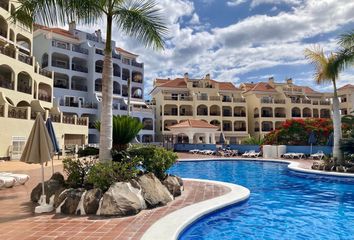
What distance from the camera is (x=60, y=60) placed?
150ft

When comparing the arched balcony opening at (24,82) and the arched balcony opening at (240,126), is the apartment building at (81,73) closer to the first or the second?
the arched balcony opening at (24,82)

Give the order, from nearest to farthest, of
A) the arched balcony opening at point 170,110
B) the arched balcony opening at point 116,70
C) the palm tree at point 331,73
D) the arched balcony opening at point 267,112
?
1. the palm tree at point 331,73
2. the arched balcony opening at point 116,70
3. the arched balcony opening at point 170,110
4. the arched balcony opening at point 267,112

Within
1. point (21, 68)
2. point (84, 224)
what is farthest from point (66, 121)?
point (84, 224)

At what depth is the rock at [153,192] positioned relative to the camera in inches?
337

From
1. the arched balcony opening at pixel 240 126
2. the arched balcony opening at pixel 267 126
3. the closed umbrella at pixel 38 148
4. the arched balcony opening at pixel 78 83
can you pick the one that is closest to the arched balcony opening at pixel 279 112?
the arched balcony opening at pixel 267 126

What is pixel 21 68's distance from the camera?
28062mm

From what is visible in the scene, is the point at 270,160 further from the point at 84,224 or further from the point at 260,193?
the point at 84,224

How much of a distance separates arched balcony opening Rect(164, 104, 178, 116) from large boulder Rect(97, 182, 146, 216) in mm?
46536

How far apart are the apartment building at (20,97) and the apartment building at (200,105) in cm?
2106

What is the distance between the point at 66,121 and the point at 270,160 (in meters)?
20.6

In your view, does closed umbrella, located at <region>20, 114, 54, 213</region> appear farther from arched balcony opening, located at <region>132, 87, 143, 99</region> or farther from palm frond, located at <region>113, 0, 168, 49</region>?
arched balcony opening, located at <region>132, 87, 143, 99</region>

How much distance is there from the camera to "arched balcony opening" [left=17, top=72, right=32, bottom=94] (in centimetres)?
2916

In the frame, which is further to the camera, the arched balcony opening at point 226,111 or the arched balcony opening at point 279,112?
the arched balcony opening at point 279,112

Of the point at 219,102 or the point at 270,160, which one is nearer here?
the point at 270,160
